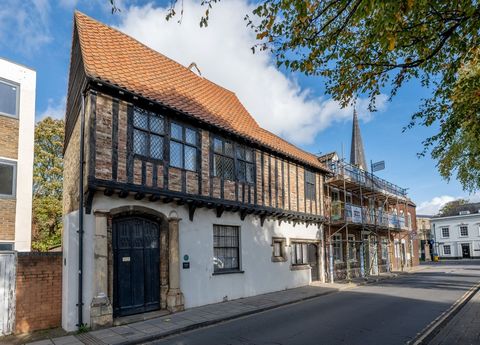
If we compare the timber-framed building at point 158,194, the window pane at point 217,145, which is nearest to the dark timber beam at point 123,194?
the timber-framed building at point 158,194

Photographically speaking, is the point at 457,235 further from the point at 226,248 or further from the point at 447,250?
the point at 226,248

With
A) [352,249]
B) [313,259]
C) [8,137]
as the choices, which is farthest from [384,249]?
[8,137]

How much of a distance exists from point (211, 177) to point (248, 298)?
4774mm

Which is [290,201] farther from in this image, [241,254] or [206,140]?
[206,140]

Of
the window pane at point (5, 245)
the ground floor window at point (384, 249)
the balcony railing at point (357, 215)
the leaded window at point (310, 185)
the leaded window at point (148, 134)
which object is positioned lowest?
the ground floor window at point (384, 249)

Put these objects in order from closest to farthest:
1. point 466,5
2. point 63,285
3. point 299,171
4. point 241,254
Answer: point 466,5
point 63,285
point 241,254
point 299,171

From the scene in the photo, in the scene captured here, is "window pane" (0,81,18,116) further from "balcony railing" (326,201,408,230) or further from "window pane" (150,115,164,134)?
"balcony railing" (326,201,408,230)

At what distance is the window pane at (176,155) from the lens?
11557 mm

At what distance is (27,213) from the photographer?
13.9 meters

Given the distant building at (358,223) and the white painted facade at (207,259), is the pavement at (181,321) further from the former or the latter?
the distant building at (358,223)

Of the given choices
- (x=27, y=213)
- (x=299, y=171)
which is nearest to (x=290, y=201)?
(x=299, y=171)

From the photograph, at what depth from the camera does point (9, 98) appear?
1407 cm

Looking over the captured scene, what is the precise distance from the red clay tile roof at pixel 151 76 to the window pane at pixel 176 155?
1181mm

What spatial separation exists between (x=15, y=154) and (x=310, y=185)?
13606 millimetres
